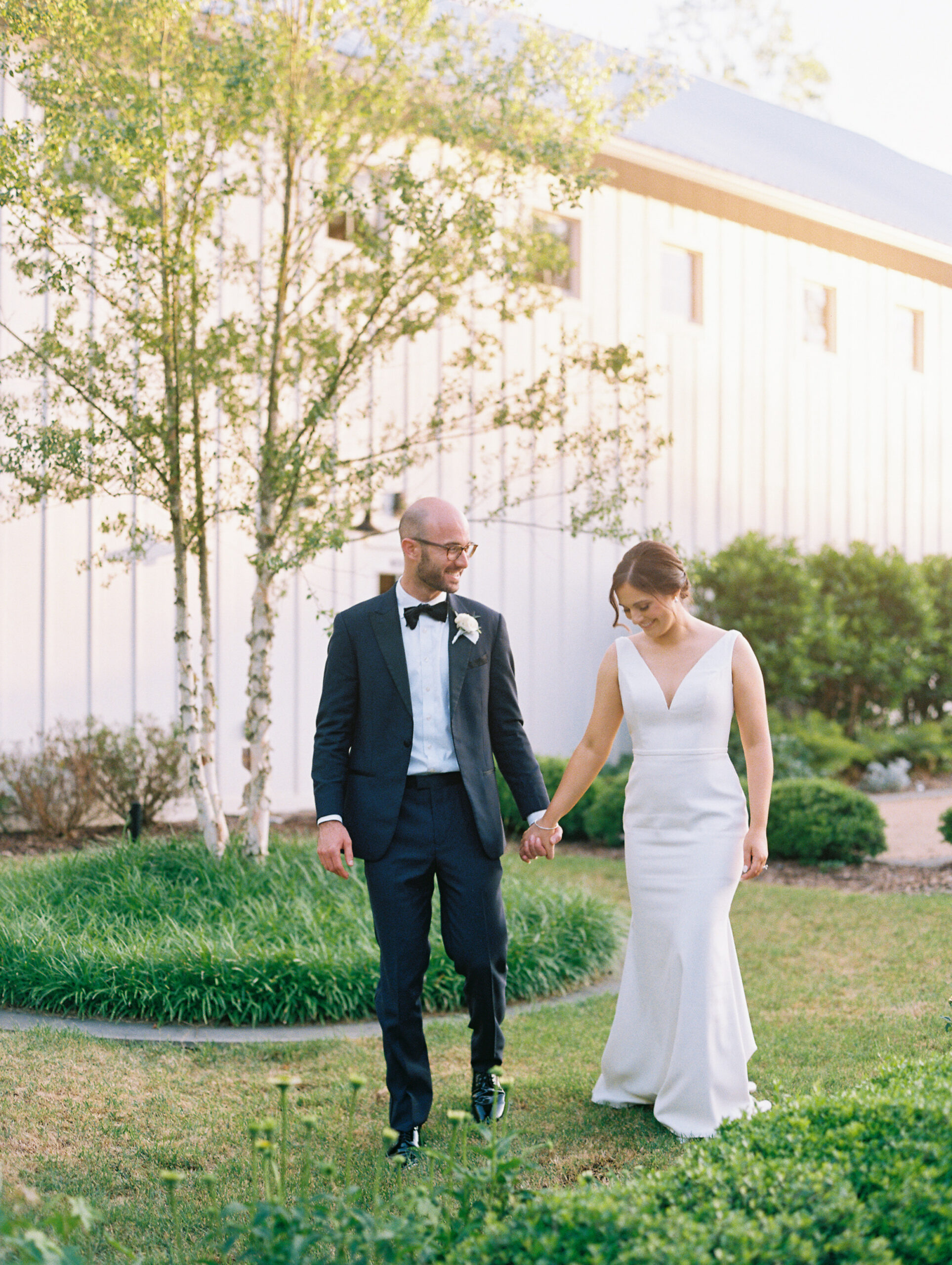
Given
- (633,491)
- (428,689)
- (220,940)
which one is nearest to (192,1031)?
(220,940)

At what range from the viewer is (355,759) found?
4078 millimetres

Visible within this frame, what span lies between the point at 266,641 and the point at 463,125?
3225 millimetres

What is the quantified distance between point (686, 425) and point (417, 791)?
11131 millimetres

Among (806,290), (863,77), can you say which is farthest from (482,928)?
(863,77)

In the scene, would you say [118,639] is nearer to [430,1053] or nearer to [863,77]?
[430,1053]

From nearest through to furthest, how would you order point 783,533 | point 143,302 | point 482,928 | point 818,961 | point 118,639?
point 482,928 → point 818,961 → point 143,302 → point 118,639 → point 783,533

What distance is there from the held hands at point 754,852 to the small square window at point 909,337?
14.4 metres

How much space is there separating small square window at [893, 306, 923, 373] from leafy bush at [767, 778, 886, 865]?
9672 millimetres

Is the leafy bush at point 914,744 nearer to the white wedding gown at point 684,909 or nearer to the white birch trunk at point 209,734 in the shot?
the white birch trunk at point 209,734

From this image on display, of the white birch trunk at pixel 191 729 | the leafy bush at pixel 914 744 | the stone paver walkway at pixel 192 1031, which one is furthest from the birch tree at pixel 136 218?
the leafy bush at pixel 914 744

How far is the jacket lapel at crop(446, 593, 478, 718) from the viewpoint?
13.4 ft

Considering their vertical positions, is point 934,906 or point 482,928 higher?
point 482,928

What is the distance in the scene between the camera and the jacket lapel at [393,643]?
4043 mm

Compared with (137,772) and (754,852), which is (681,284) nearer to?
(137,772)
